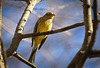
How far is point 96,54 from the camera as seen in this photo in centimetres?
129

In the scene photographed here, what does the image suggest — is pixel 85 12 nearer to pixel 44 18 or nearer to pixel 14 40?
pixel 14 40

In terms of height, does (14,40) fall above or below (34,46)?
above

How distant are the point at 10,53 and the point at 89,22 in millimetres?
1130

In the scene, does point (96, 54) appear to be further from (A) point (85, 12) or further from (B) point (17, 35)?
(B) point (17, 35)

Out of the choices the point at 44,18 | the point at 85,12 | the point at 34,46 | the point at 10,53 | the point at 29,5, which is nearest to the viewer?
the point at 85,12

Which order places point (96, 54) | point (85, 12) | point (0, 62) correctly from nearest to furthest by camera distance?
point (96, 54) → point (0, 62) → point (85, 12)

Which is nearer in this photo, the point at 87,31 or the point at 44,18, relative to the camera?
the point at 87,31

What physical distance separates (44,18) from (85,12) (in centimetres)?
217

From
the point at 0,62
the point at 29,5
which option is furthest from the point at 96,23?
the point at 29,5

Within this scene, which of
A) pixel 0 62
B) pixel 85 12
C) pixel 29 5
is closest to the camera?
pixel 0 62

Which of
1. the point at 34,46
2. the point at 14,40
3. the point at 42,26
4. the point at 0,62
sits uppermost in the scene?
the point at 0,62

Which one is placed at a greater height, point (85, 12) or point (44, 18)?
point (85, 12)

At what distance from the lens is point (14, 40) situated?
234 cm

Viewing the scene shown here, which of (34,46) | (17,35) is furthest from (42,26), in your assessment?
(17,35)
